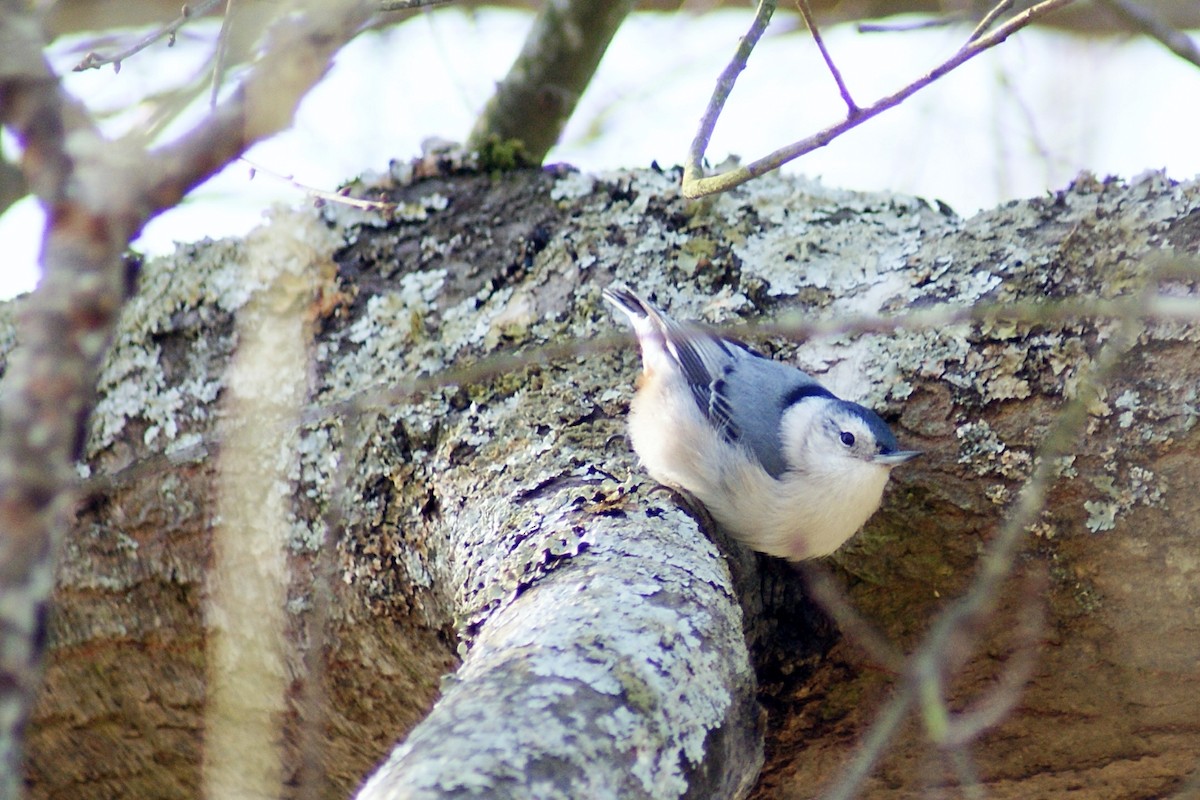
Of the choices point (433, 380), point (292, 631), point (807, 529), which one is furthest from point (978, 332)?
point (292, 631)

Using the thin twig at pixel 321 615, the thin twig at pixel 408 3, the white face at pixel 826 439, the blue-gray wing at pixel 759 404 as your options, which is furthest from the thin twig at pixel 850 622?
the thin twig at pixel 408 3

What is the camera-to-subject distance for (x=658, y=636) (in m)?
A: 1.34

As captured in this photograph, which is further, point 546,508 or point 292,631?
point 292,631

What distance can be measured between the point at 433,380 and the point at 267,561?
0.87 metres

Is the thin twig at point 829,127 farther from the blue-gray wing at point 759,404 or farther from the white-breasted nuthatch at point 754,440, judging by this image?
the blue-gray wing at point 759,404

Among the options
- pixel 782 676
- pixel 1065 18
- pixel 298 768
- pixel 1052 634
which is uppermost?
pixel 1065 18

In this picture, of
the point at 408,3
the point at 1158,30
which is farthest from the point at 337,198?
the point at 1158,30

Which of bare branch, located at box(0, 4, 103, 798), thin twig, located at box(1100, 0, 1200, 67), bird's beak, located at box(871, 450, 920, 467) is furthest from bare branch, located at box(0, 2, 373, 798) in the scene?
thin twig, located at box(1100, 0, 1200, 67)

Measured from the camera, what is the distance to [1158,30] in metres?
2.43

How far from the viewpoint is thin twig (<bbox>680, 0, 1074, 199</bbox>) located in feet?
4.64

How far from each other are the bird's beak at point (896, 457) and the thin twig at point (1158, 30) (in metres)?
0.95

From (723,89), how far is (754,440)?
0.82 m

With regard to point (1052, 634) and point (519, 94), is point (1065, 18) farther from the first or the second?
point (1052, 634)

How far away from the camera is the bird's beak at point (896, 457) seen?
1914mm
